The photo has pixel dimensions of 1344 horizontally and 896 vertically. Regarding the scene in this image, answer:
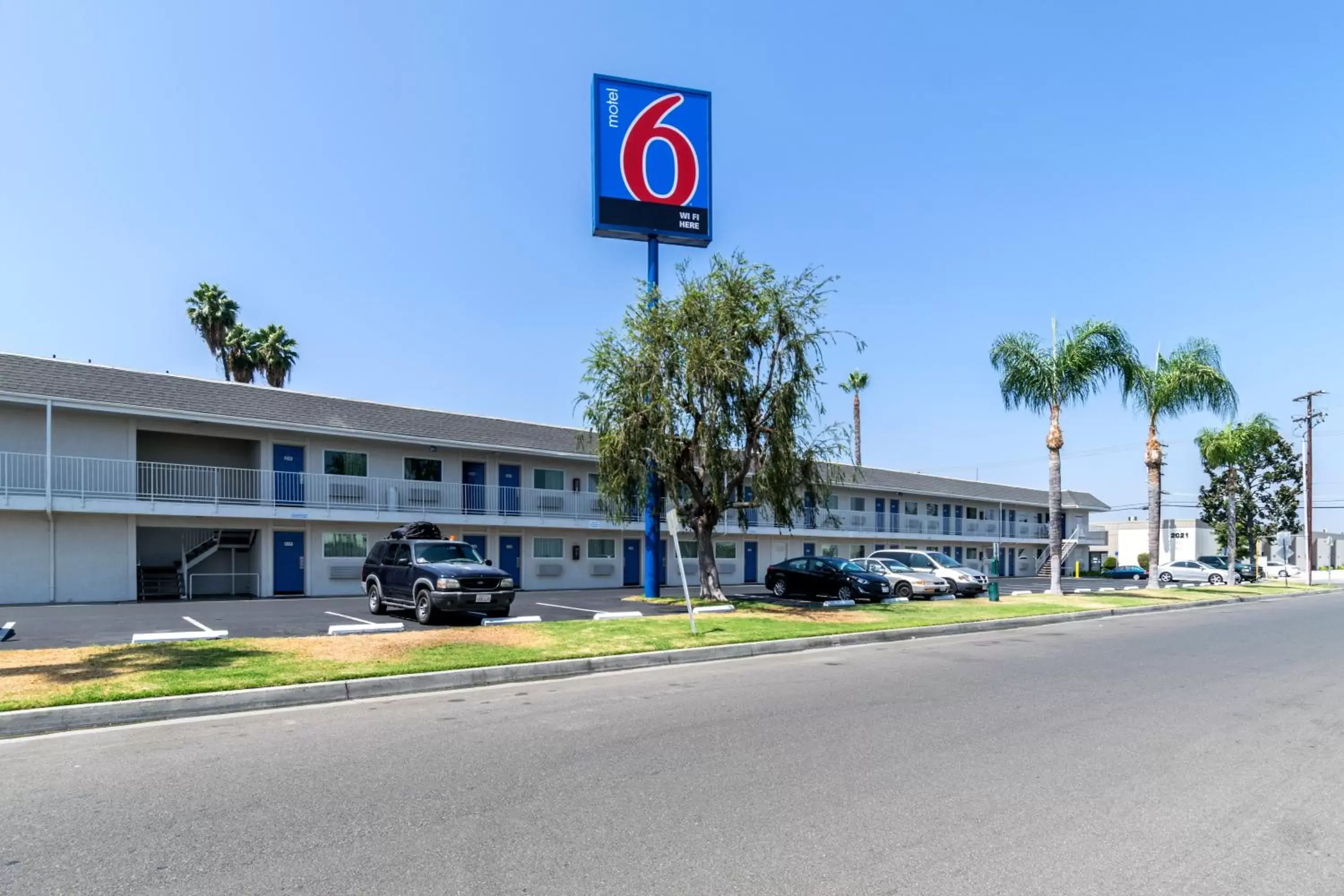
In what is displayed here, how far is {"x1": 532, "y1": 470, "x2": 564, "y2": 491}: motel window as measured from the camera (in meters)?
33.3

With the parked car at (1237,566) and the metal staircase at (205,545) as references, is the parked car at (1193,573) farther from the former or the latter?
the metal staircase at (205,545)

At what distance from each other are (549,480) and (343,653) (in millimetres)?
21177

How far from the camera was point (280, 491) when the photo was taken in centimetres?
2606

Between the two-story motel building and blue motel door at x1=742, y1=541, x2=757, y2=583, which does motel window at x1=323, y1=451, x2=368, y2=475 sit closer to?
the two-story motel building

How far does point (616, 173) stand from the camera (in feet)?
81.6

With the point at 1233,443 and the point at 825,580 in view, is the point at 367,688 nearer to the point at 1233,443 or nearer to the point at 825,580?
the point at 825,580

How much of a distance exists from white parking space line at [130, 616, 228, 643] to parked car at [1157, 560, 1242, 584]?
160 feet

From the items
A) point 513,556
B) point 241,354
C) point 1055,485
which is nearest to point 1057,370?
point 1055,485

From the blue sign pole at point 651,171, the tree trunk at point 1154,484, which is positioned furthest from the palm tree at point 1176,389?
the blue sign pole at point 651,171

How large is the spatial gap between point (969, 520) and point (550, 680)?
152ft

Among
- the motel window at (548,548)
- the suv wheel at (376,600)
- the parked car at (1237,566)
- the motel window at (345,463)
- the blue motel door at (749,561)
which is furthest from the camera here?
the parked car at (1237,566)

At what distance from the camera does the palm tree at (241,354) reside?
45250mm

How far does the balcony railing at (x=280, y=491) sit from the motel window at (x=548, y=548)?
1323 mm

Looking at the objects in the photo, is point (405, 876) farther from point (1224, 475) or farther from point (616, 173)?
point (1224, 475)
